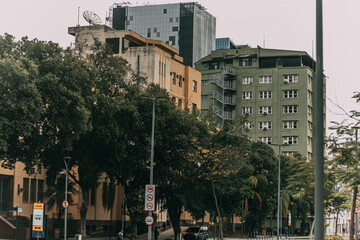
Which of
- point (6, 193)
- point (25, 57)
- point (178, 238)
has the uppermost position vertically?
point (25, 57)

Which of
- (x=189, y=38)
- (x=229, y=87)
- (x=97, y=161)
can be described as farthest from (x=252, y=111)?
(x=97, y=161)

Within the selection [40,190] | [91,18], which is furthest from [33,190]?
[91,18]

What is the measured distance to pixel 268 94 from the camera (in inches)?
4879

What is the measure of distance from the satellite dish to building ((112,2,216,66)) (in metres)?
69.0

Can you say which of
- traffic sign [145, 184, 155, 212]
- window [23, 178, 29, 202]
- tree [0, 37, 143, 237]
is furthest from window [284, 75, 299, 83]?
traffic sign [145, 184, 155, 212]

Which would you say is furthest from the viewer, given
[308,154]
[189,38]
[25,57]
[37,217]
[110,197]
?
[189,38]

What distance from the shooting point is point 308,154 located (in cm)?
12094

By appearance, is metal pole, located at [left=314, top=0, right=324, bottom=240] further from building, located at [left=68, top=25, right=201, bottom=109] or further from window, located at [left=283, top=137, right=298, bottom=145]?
window, located at [left=283, top=137, right=298, bottom=145]

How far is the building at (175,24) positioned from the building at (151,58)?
216ft

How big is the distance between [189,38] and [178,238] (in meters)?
104

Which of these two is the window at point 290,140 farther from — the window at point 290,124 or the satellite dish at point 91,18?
the satellite dish at point 91,18

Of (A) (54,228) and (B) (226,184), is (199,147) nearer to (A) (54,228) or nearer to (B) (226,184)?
(B) (226,184)

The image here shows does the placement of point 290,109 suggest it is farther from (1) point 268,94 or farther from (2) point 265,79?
(2) point 265,79

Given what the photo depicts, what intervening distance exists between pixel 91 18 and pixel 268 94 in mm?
47647
